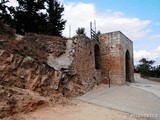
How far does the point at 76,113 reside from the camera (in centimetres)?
873

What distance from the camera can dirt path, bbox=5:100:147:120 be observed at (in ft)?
26.6

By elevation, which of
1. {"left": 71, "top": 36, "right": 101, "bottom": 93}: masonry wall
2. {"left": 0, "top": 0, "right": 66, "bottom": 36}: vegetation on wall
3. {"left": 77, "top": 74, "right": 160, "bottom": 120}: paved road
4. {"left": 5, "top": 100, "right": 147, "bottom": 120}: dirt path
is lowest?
{"left": 5, "top": 100, "right": 147, "bottom": 120}: dirt path

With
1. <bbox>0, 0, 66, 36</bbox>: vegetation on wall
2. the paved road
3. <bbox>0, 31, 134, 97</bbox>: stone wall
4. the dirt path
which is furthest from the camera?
<bbox>0, 0, 66, 36</bbox>: vegetation on wall

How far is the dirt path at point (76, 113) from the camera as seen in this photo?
810 centimetres

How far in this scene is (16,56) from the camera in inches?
379

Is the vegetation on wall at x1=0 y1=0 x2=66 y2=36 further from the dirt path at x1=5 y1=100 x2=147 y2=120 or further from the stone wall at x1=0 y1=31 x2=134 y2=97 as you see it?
the dirt path at x1=5 y1=100 x2=147 y2=120

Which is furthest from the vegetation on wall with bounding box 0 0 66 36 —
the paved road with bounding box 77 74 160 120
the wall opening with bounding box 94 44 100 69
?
the paved road with bounding box 77 74 160 120

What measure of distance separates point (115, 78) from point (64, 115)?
27.2 ft

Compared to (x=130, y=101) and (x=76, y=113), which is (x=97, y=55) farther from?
(x=76, y=113)

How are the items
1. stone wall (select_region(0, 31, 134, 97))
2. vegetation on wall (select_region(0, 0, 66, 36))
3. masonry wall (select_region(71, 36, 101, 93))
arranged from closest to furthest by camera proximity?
stone wall (select_region(0, 31, 134, 97)) < masonry wall (select_region(71, 36, 101, 93)) < vegetation on wall (select_region(0, 0, 66, 36))

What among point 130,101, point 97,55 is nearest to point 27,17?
point 97,55

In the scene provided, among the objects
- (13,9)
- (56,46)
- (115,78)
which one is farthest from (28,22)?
(115,78)

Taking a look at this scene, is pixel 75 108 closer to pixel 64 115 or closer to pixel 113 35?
pixel 64 115

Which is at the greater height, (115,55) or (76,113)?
(115,55)
